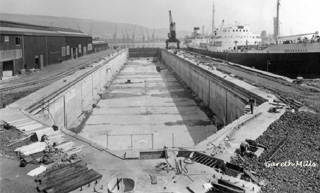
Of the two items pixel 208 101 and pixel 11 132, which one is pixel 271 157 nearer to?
pixel 11 132

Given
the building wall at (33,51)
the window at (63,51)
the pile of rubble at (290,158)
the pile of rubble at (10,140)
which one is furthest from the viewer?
the window at (63,51)

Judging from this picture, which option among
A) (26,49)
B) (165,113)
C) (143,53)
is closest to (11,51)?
(26,49)

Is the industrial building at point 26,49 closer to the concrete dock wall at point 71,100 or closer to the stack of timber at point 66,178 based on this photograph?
the concrete dock wall at point 71,100

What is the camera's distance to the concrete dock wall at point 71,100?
22.4m

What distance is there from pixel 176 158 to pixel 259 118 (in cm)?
742

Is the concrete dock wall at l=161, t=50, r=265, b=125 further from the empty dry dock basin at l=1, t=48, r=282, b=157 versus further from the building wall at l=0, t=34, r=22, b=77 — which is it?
the building wall at l=0, t=34, r=22, b=77

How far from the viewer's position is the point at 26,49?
38.1m

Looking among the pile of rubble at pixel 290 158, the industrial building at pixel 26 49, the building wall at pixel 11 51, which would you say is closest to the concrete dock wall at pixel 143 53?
the industrial building at pixel 26 49

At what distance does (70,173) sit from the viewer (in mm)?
10961

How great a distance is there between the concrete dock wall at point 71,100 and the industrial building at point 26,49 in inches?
287

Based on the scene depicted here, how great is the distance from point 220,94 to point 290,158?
18848 mm

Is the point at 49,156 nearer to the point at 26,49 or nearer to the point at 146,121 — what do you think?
the point at 146,121

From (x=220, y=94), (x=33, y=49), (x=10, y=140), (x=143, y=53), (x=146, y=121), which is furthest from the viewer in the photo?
(x=143, y=53)

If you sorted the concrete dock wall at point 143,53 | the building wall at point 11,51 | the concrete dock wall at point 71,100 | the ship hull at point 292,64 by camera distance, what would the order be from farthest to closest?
the concrete dock wall at point 143,53 < the ship hull at point 292,64 < the building wall at point 11,51 < the concrete dock wall at point 71,100
